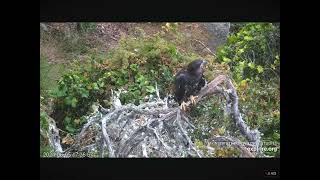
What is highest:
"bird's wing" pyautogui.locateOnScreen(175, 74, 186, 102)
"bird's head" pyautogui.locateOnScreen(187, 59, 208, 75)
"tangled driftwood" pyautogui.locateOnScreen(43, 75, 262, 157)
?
"bird's head" pyautogui.locateOnScreen(187, 59, 208, 75)

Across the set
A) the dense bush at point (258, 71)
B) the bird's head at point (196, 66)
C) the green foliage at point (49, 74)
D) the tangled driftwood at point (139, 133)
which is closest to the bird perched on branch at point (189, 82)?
the bird's head at point (196, 66)

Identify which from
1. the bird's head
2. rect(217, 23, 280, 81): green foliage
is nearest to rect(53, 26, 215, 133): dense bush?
the bird's head

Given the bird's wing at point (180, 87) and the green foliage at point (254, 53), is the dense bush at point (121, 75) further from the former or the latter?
the green foliage at point (254, 53)

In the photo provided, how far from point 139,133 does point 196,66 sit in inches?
36.1

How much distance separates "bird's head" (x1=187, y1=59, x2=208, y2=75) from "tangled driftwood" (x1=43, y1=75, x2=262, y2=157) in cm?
43

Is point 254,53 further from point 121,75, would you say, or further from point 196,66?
point 121,75

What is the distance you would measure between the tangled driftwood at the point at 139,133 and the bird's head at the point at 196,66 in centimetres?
43

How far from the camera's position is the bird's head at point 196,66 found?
5.26 metres

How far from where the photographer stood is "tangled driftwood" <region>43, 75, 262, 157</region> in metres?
5.22

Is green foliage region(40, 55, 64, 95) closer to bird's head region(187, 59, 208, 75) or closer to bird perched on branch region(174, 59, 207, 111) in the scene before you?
bird perched on branch region(174, 59, 207, 111)

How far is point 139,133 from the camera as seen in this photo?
5230 millimetres

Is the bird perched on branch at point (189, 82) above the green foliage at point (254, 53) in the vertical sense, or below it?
below

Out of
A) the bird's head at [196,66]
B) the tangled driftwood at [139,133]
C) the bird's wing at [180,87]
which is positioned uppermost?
the bird's head at [196,66]

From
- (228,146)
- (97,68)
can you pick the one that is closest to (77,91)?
(97,68)
